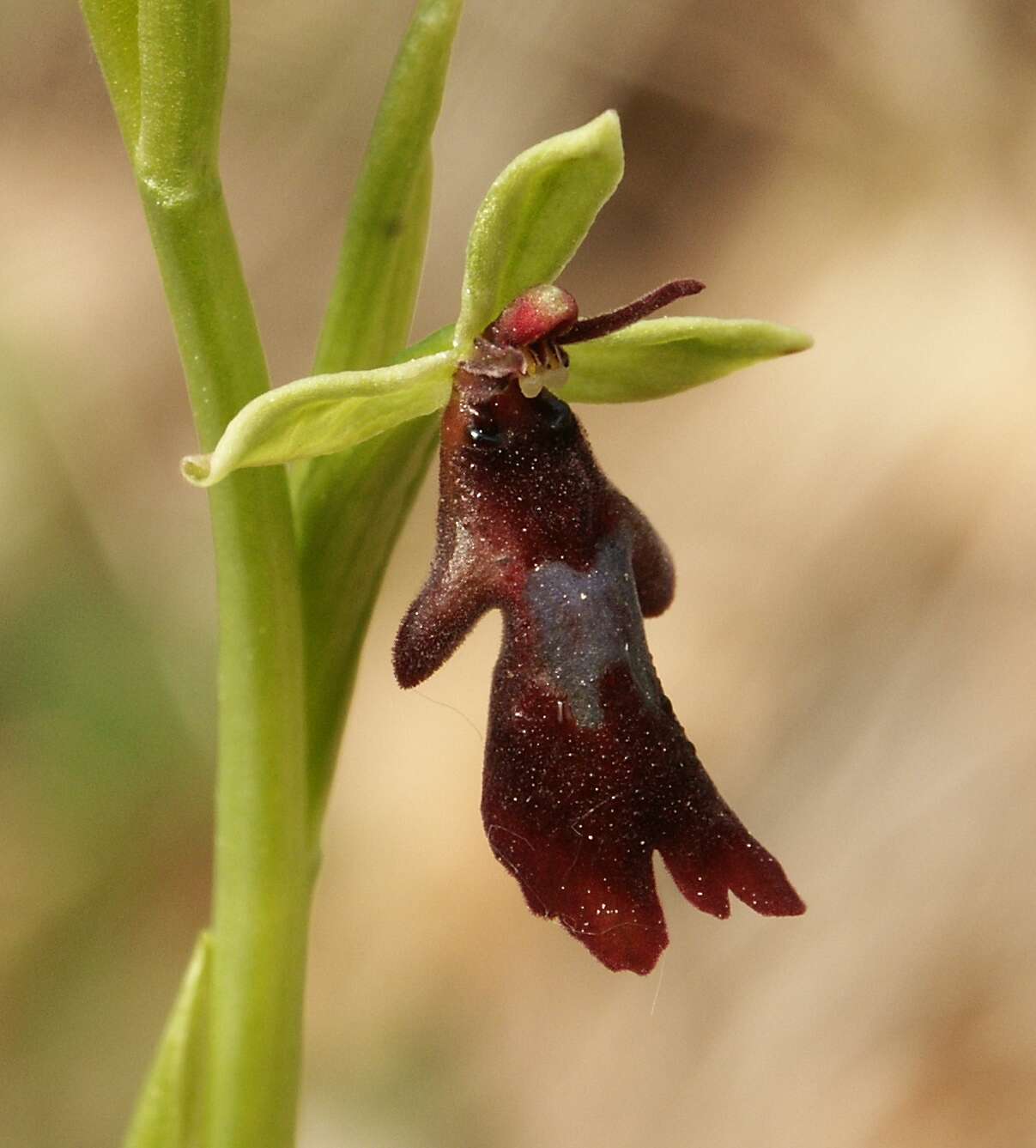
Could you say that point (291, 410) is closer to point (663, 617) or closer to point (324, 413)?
point (324, 413)

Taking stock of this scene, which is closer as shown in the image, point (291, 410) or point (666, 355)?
point (291, 410)

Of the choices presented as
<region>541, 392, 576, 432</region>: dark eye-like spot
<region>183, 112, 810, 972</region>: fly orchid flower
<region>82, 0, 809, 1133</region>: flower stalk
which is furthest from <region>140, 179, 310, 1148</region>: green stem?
<region>541, 392, 576, 432</region>: dark eye-like spot

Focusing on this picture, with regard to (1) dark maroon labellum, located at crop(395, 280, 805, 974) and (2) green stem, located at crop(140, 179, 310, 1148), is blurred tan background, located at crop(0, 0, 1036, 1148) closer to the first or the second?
(2) green stem, located at crop(140, 179, 310, 1148)

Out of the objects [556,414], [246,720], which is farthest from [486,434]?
[246,720]

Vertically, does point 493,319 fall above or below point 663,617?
below

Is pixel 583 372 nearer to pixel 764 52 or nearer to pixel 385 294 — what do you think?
pixel 385 294

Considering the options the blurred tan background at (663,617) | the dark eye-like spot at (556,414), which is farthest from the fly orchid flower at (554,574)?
the blurred tan background at (663,617)

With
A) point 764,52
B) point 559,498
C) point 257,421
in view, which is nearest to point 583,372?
point 559,498
